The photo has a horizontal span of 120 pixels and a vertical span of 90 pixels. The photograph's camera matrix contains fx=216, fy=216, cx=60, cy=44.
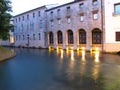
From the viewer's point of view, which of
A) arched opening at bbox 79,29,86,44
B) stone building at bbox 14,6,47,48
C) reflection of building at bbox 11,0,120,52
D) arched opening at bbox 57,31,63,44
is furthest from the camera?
stone building at bbox 14,6,47,48

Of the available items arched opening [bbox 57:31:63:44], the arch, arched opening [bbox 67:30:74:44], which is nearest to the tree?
the arch

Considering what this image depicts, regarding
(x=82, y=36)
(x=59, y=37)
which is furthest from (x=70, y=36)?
(x=59, y=37)

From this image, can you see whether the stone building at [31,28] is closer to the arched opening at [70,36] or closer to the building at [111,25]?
the arched opening at [70,36]

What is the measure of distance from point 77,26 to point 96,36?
16.9 feet

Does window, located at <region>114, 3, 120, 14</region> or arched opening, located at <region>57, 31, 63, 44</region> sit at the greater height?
window, located at <region>114, 3, 120, 14</region>

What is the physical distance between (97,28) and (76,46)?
6570mm

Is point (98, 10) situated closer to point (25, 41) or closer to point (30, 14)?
point (30, 14)

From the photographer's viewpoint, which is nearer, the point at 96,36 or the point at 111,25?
the point at 111,25

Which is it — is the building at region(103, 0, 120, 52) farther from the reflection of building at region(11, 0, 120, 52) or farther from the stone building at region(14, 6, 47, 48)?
the stone building at region(14, 6, 47, 48)

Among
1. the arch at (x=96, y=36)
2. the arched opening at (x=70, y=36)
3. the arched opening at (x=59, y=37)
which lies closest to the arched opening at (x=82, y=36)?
the arch at (x=96, y=36)

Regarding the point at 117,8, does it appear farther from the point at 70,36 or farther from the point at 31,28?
the point at 31,28

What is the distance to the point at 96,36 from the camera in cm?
3712

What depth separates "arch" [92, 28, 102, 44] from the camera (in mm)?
36312

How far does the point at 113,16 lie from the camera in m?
32.0
